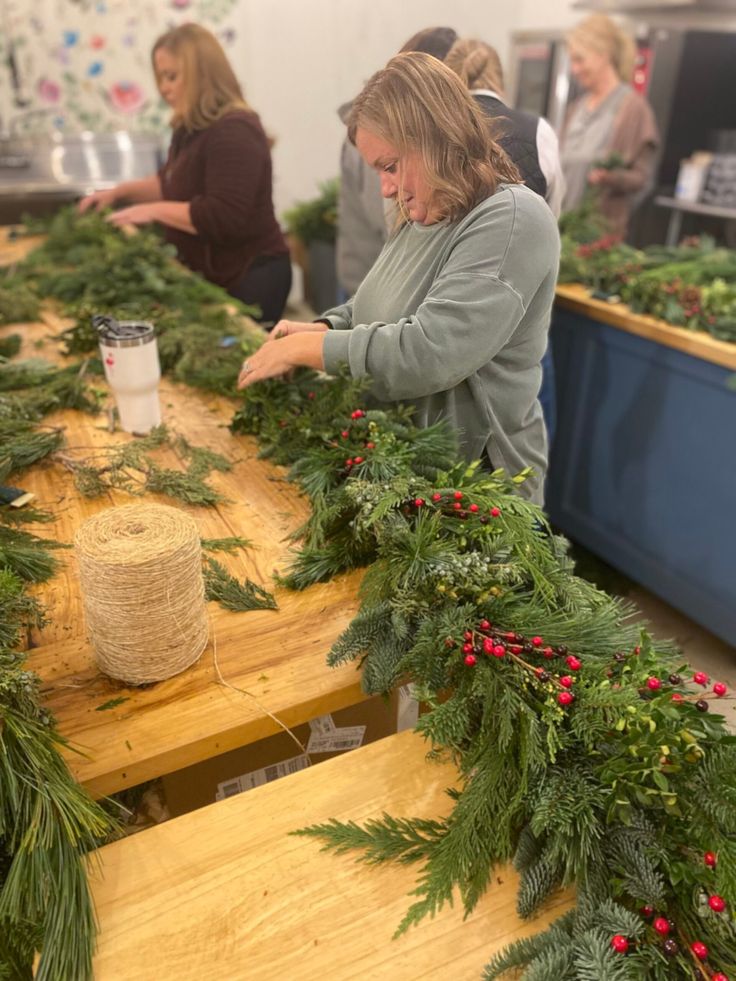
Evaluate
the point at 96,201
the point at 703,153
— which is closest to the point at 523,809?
the point at 96,201

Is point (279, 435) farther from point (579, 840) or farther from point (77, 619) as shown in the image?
point (579, 840)

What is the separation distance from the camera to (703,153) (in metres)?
4.55

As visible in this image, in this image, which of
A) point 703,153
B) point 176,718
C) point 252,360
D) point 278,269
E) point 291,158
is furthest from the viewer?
point 291,158

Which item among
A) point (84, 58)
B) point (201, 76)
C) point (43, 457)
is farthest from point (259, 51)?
point (43, 457)

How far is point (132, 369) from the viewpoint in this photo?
1573 millimetres

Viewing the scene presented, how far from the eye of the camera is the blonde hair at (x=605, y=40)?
11.7 ft

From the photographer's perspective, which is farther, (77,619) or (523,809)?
(77,619)

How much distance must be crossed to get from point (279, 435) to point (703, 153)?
4.13 m

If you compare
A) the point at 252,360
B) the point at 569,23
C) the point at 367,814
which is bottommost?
the point at 367,814

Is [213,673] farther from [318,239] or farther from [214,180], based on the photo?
[318,239]

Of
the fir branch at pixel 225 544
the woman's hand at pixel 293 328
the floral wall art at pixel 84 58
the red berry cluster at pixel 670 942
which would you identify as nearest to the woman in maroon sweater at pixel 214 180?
the woman's hand at pixel 293 328

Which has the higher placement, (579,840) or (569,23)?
(569,23)

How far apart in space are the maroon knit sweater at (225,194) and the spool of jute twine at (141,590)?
1.83 m

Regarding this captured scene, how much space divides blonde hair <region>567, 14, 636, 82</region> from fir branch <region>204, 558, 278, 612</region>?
3448mm
